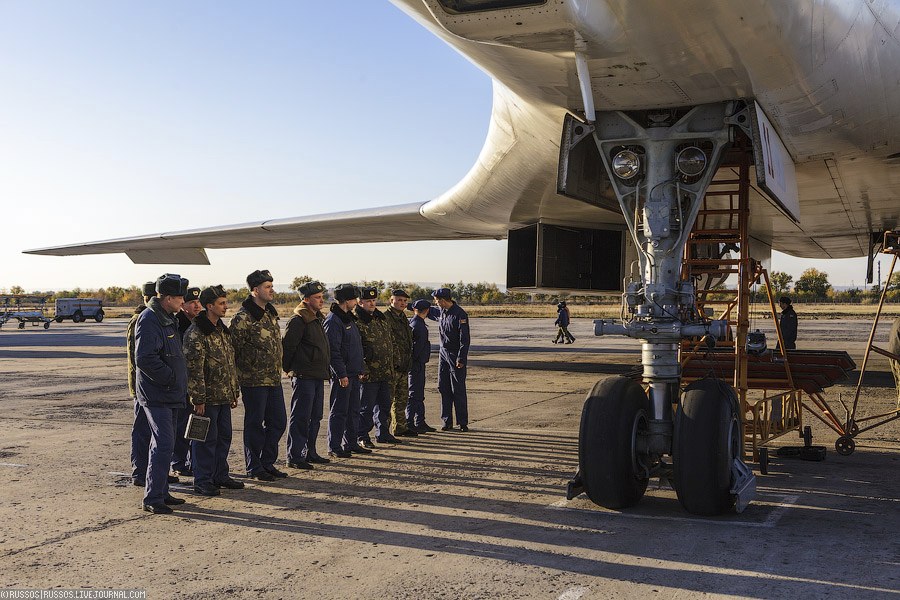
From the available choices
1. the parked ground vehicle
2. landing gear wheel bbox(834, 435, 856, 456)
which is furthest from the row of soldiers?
the parked ground vehicle

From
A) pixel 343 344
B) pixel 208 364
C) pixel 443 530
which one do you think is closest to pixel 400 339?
pixel 343 344

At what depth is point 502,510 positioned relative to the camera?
5.76 metres

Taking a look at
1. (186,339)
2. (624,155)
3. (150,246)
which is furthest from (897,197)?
(150,246)

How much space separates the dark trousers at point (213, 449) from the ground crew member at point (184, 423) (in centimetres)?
60

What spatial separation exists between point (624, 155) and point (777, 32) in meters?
1.57

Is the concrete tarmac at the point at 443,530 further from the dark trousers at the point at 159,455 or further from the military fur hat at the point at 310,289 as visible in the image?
the military fur hat at the point at 310,289

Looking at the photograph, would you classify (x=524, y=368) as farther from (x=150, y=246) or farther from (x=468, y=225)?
(x=150, y=246)

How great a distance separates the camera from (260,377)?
6.89 m

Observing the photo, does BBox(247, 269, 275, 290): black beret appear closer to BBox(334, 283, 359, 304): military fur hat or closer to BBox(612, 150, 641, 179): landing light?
BBox(334, 283, 359, 304): military fur hat

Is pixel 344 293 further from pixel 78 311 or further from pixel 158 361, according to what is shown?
pixel 78 311

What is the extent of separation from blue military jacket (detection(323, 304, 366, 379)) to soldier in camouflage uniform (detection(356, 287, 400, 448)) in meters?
0.33

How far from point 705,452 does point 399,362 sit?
439 cm

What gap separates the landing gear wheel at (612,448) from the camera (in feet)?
18.4

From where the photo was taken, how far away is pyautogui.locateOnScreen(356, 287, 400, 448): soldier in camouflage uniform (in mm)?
8602
